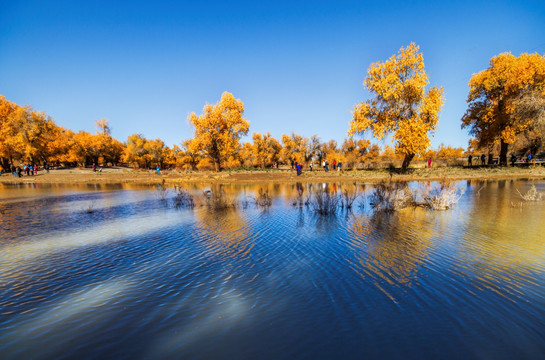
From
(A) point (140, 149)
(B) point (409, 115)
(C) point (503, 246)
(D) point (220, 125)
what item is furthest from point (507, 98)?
(A) point (140, 149)

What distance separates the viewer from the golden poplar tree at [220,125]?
41291mm

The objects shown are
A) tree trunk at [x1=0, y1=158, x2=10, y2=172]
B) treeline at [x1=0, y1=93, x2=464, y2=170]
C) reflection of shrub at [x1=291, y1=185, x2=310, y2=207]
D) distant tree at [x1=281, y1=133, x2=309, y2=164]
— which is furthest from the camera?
distant tree at [x1=281, y1=133, x2=309, y2=164]

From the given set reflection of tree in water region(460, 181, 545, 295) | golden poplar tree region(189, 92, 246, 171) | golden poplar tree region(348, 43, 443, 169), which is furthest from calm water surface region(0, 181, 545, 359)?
golden poplar tree region(189, 92, 246, 171)

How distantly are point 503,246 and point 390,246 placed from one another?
2731mm

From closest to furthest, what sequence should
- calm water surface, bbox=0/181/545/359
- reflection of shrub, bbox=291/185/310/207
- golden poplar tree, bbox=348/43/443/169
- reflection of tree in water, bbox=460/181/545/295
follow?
calm water surface, bbox=0/181/545/359, reflection of tree in water, bbox=460/181/545/295, reflection of shrub, bbox=291/185/310/207, golden poplar tree, bbox=348/43/443/169

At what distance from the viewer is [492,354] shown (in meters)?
3.13

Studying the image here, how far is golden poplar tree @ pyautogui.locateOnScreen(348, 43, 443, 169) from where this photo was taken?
27969 millimetres

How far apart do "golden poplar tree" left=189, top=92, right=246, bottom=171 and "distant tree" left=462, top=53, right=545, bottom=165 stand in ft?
109

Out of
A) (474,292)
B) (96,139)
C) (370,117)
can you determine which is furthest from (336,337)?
(96,139)

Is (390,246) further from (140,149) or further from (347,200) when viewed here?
(140,149)

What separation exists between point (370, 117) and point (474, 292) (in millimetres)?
29486

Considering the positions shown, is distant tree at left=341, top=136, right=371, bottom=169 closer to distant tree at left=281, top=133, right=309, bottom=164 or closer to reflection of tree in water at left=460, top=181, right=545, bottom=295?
distant tree at left=281, top=133, right=309, bottom=164

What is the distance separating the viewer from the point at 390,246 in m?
7.02

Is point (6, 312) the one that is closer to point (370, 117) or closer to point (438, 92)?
point (370, 117)
